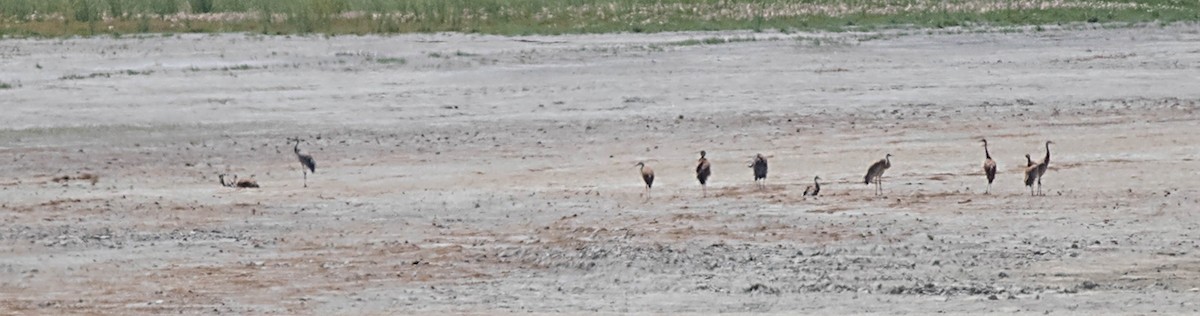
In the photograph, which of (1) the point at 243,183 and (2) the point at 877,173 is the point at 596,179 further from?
(1) the point at 243,183

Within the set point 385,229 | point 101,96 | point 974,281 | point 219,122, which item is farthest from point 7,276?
point 101,96

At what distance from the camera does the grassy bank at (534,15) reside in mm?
36656

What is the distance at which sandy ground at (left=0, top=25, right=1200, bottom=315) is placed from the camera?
13703mm

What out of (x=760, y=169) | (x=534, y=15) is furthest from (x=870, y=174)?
(x=534, y=15)

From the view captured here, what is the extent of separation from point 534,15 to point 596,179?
805 inches

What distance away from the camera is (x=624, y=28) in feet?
118

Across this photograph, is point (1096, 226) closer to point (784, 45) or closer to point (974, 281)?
point (974, 281)

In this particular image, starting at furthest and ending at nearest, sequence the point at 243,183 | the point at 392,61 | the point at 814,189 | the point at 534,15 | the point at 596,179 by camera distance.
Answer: the point at 534,15 < the point at 392,61 < the point at 596,179 < the point at 243,183 < the point at 814,189

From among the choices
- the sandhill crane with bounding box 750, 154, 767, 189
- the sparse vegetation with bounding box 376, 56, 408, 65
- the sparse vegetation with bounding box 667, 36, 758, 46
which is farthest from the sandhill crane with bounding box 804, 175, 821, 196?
the sparse vegetation with bounding box 667, 36, 758, 46

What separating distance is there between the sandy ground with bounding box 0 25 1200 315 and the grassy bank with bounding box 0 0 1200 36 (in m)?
3.78

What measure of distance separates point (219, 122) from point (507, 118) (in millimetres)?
2872

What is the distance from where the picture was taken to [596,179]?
63.1ft

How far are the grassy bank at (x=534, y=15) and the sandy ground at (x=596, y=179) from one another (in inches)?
149

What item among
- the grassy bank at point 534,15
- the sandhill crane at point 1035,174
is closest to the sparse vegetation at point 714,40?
the grassy bank at point 534,15
